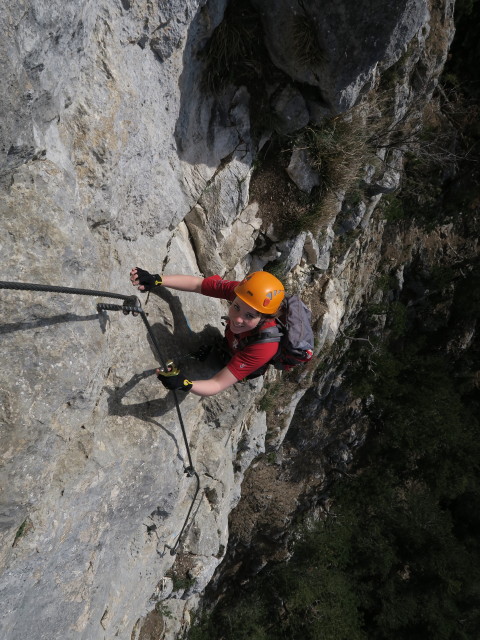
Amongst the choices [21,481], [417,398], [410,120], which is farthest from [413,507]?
[21,481]

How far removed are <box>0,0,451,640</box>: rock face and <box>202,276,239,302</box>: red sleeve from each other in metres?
0.50

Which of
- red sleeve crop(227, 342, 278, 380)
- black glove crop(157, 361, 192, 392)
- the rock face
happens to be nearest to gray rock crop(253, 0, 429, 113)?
the rock face

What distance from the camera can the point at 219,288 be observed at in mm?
4004

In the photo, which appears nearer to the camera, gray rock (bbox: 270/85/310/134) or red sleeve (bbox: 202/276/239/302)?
red sleeve (bbox: 202/276/239/302)

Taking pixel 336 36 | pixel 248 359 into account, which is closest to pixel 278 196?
pixel 336 36

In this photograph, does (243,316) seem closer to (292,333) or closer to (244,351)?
(244,351)

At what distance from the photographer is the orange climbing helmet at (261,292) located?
11.5 feet

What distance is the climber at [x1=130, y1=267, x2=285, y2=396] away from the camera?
11.5ft

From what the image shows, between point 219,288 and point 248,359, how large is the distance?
834 millimetres

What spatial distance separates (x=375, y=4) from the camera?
392 cm

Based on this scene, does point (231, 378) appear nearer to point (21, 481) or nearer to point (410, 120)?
point (21, 481)

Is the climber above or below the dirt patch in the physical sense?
below

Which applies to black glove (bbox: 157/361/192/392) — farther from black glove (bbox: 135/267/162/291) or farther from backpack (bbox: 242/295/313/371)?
black glove (bbox: 135/267/162/291)

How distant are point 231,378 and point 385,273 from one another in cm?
942
